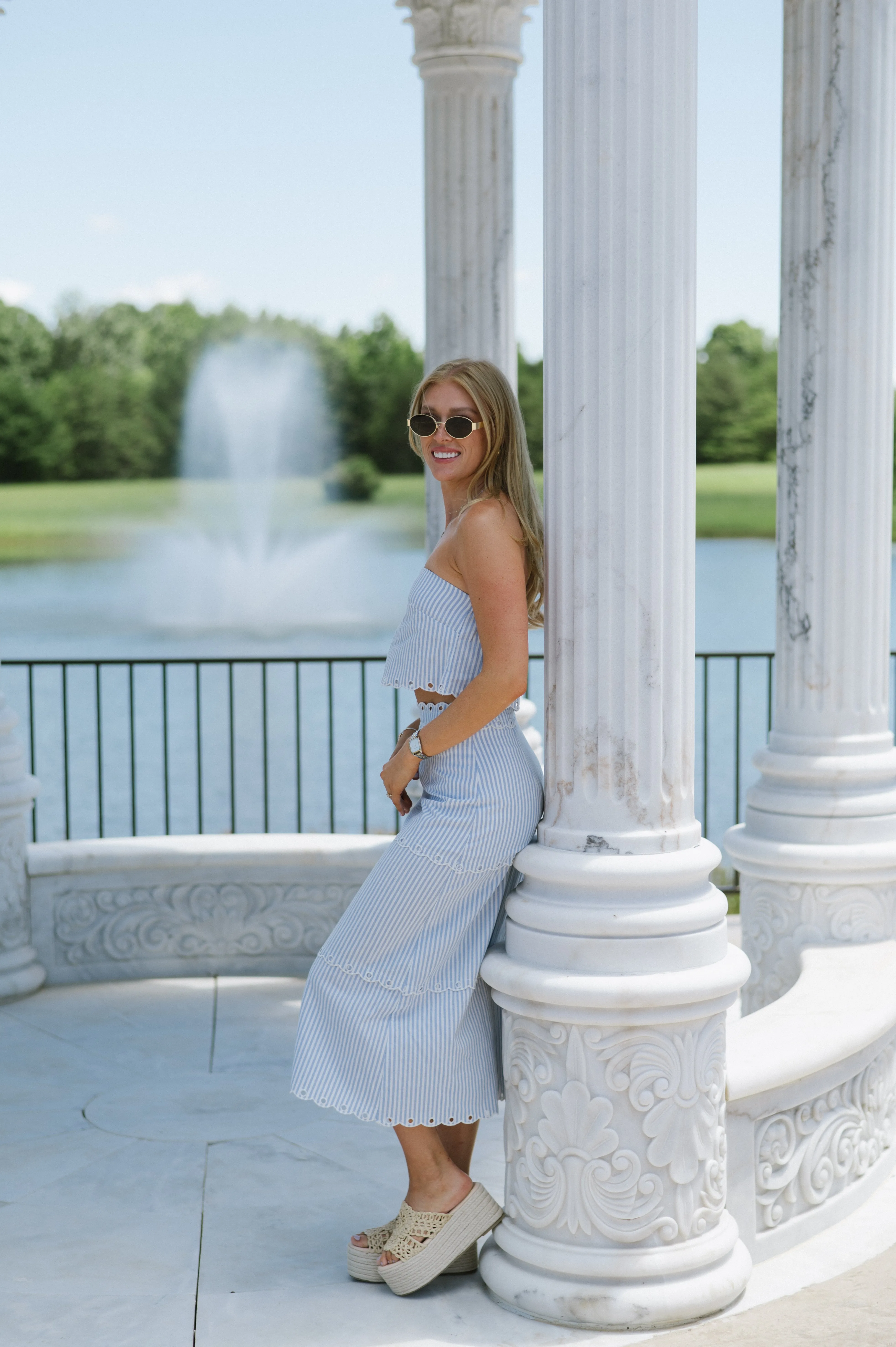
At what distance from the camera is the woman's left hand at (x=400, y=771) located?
4.06m

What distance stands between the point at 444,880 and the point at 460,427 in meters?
1.21

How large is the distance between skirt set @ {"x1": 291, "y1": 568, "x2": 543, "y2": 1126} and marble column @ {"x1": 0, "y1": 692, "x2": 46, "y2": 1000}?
11.3 feet

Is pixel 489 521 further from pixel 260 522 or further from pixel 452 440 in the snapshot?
pixel 260 522

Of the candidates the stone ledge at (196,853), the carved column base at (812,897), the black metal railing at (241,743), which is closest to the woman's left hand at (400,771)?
the carved column base at (812,897)

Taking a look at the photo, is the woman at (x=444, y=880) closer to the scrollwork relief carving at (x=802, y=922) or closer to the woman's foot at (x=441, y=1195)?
the woman's foot at (x=441, y=1195)

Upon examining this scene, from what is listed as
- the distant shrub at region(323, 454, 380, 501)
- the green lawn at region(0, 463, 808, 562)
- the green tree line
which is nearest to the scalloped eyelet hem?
the green lawn at region(0, 463, 808, 562)

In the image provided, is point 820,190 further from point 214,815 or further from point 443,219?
point 214,815

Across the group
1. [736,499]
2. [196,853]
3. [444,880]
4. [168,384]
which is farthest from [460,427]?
[168,384]

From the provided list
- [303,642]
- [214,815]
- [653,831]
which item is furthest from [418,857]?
[303,642]

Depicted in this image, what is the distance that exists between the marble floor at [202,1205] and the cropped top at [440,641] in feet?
5.45

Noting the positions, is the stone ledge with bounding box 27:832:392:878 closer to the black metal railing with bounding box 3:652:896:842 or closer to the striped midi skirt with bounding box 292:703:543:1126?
the striped midi skirt with bounding box 292:703:543:1126

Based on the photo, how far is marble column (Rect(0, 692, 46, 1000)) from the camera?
709 cm

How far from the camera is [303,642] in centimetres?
4138

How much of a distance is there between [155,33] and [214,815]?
24.3 m
